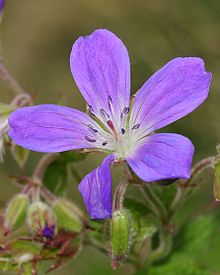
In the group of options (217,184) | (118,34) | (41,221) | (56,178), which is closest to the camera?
(217,184)

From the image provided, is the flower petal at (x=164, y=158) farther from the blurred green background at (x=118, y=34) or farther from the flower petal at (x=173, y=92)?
the blurred green background at (x=118, y=34)

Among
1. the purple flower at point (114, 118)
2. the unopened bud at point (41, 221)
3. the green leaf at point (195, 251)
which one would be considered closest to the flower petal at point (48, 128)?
the purple flower at point (114, 118)

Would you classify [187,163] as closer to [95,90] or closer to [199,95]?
[199,95]

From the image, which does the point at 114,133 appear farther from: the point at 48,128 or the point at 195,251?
the point at 195,251

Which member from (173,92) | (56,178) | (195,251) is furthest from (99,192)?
(195,251)

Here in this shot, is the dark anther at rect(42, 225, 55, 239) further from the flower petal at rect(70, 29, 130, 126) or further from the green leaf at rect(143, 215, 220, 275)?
the green leaf at rect(143, 215, 220, 275)

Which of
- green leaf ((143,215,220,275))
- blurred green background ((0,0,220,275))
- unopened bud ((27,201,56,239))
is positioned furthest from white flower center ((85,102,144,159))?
blurred green background ((0,0,220,275))

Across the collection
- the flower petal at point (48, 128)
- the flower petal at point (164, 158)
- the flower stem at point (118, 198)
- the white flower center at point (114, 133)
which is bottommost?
the flower stem at point (118, 198)

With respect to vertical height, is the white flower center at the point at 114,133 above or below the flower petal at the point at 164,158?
below
